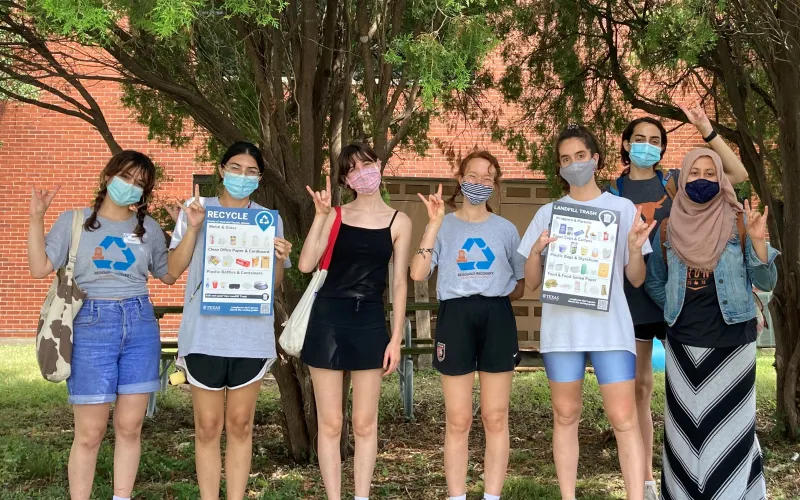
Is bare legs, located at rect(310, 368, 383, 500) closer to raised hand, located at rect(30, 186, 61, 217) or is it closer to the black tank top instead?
the black tank top

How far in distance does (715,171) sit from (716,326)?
83cm

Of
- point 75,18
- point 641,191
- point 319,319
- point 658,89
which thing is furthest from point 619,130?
point 75,18

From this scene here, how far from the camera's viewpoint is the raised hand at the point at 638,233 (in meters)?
4.40

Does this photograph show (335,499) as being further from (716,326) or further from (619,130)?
(619,130)

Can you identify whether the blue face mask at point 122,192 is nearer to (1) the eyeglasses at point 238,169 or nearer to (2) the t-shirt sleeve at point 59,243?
(2) the t-shirt sleeve at point 59,243

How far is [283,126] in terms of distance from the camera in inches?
249

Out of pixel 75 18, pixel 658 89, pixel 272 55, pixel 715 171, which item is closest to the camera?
pixel 75 18

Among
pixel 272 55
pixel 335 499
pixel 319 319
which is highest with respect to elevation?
pixel 272 55

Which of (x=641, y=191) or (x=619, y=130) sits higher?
(x=619, y=130)

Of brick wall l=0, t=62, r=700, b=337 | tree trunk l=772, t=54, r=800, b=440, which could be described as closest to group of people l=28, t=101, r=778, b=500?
tree trunk l=772, t=54, r=800, b=440

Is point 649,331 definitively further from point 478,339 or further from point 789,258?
point 789,258

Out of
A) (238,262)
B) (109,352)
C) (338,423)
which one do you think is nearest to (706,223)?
(338,423)

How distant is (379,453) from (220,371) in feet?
11.2

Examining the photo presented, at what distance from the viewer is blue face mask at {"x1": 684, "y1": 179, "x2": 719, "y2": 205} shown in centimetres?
440
